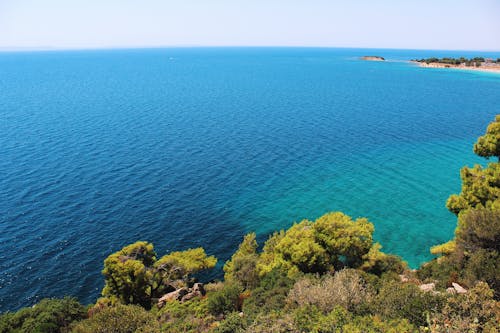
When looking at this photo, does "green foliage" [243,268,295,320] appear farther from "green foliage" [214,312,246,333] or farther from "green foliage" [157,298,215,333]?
"green foliage" [157,298,215,333]

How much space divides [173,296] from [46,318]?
36.3 ft

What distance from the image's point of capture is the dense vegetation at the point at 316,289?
Answer: 1981cm

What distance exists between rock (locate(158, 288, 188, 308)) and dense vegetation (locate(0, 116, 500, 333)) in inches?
4.4

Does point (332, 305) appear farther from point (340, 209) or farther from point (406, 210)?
point (406, 210)

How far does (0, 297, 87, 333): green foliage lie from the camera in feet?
83.0

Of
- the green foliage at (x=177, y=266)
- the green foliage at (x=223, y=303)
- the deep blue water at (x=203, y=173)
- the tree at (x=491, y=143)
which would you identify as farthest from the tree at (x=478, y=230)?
the green foliage at (x=177, y=266)

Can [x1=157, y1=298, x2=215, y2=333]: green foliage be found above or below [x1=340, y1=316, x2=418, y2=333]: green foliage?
below

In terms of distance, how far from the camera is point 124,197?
182ft

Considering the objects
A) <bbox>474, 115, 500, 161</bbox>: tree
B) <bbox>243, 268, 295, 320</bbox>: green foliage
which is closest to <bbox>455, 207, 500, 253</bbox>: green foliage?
<bbox>474, 115, 500, 161</bbox>: tree

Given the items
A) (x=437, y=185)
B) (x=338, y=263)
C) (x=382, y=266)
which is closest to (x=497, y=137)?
(x=382, y=266)

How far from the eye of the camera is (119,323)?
21797 mm

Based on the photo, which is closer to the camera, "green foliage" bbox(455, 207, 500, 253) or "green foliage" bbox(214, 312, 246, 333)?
"green foliage" bbox(214, 312, 246, 333)

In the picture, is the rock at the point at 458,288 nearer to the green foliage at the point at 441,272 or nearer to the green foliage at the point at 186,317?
the green foliage at the point at 441,272

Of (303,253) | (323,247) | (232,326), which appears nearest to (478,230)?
(323,247)
